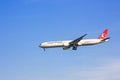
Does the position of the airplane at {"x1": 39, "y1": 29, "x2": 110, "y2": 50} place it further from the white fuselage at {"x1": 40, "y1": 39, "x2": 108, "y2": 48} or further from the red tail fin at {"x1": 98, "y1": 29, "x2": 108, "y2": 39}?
the red tail fin at {"x1": 98, "y1": 29, "x2": 108, "y2": 39}

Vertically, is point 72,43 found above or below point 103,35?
below

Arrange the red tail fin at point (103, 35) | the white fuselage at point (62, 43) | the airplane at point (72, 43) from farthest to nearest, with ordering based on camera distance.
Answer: the red tail fin at point (103, 35)
the white fuselage at point (62, 43)
the airplane at point (72, 43)

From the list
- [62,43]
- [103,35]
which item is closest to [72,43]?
[62,43]

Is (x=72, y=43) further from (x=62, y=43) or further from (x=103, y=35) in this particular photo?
(x=103, y=35)

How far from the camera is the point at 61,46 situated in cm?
15600

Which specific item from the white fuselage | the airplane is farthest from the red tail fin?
the white fuselage

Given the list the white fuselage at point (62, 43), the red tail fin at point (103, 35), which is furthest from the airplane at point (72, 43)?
the red tail fin at point (103, 35)

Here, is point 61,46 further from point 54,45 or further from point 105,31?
point 105,31

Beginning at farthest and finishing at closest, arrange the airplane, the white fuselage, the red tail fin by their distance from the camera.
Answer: the red tail fin → the white fuselage → the airplane

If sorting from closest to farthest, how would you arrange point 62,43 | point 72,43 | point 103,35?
point 72,43
point 62,43
point 103,35

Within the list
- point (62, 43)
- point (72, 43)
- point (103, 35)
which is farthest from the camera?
point (103, 35)

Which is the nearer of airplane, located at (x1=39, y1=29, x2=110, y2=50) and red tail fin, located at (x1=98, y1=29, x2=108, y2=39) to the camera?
airplane, located at (x1=39, y1=29, x2=110, y2=50)

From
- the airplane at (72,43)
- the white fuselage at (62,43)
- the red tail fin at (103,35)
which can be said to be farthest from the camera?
the red tail fin at (103,35)

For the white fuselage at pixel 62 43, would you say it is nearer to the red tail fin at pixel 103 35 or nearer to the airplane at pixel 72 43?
the airplane at pixel 72 43
